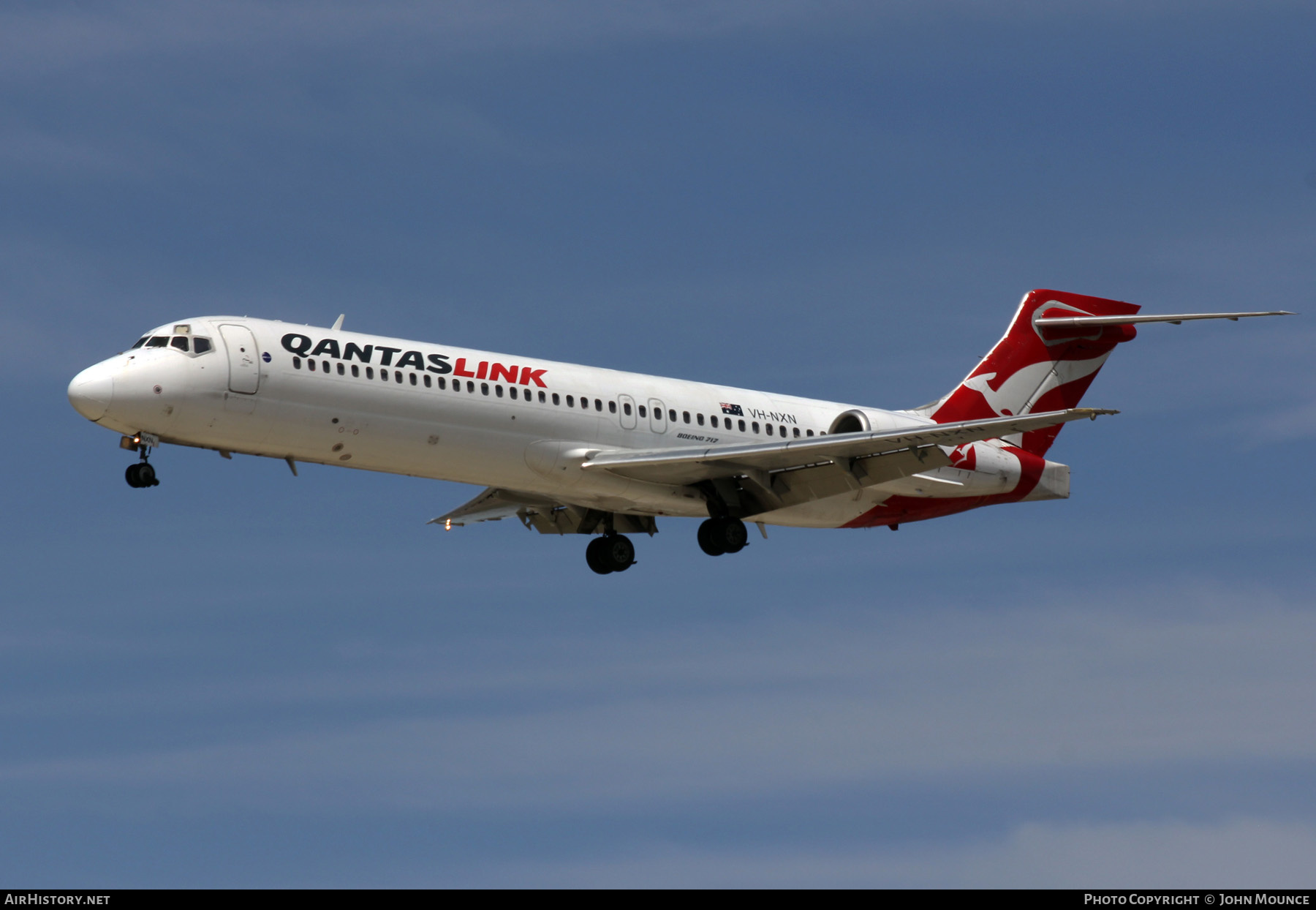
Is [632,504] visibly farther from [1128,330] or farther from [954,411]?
[1128,330]

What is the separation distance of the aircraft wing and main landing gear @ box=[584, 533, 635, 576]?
3.05 m

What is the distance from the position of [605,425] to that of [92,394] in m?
9.25

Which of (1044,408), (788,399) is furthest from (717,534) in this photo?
(1044,408)

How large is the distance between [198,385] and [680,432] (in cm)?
942

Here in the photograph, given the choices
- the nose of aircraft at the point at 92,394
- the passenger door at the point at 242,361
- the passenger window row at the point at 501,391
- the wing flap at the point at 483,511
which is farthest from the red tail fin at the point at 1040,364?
the nose of aircraft at the point at 92,394

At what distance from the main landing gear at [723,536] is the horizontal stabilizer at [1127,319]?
9.40m

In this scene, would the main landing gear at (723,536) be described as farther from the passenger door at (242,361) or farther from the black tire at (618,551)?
the passenger door at (242,361)

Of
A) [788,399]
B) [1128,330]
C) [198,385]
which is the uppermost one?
[1128,330]

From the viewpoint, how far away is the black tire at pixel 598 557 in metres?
36.6

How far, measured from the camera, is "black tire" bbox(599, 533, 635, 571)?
3641cm

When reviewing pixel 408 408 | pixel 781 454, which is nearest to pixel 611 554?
pixel 781 454

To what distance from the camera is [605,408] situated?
109 ft

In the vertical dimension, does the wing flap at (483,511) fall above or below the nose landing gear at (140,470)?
above

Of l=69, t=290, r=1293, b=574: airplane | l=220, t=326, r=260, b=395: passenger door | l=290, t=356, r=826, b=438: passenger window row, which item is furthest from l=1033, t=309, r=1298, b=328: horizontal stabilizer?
l=220, t=326, r=260, b=395: passenger door
